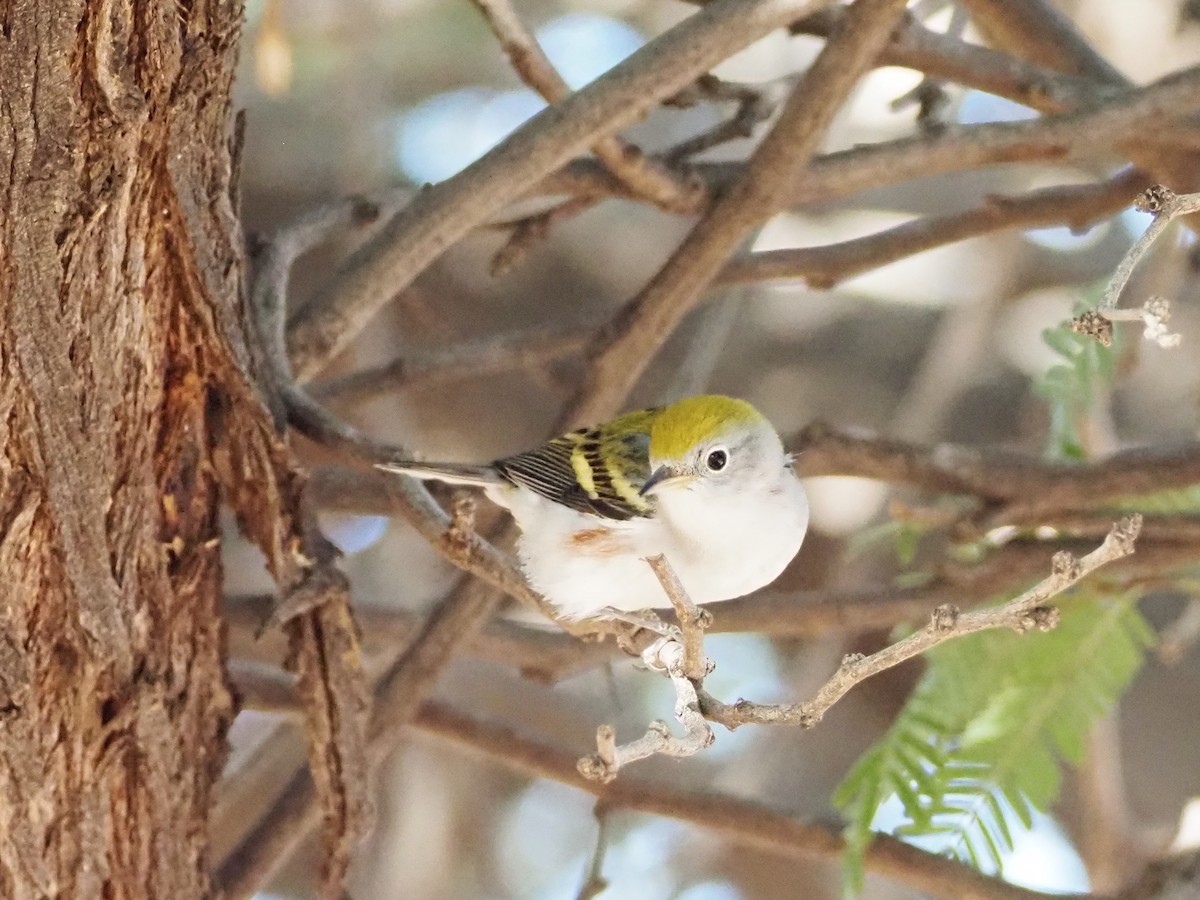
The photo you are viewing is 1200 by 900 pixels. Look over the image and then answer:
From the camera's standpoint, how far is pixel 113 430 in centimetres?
166

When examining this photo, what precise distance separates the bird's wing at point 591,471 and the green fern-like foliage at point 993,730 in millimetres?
645

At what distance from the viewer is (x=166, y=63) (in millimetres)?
1530

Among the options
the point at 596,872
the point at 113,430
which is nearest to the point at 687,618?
the point at 113,430

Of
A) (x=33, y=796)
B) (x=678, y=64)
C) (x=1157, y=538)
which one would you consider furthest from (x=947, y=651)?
(x=33, y=796)

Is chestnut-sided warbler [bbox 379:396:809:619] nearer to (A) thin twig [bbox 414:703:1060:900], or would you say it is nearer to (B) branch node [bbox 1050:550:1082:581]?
(A) thin twig [bbox 414:703:1060:900]

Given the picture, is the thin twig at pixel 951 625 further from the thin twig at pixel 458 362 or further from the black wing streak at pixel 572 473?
the thin twig at pixel 458 362

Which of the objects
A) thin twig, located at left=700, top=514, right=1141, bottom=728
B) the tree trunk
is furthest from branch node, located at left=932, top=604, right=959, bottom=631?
the tree trunk

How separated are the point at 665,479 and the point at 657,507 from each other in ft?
0.27

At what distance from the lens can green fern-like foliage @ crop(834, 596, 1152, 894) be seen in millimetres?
2383

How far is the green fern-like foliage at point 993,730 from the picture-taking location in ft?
7.82

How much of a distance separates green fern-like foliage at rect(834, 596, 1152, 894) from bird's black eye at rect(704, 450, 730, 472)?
608 mm

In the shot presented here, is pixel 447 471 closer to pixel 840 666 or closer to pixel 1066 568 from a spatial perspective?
pixel 840 666

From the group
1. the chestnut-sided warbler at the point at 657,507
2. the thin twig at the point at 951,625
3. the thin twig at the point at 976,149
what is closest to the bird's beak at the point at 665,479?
the chestnut-sided warbler at the point at 657,507

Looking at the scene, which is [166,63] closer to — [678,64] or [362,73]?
[678,64]
